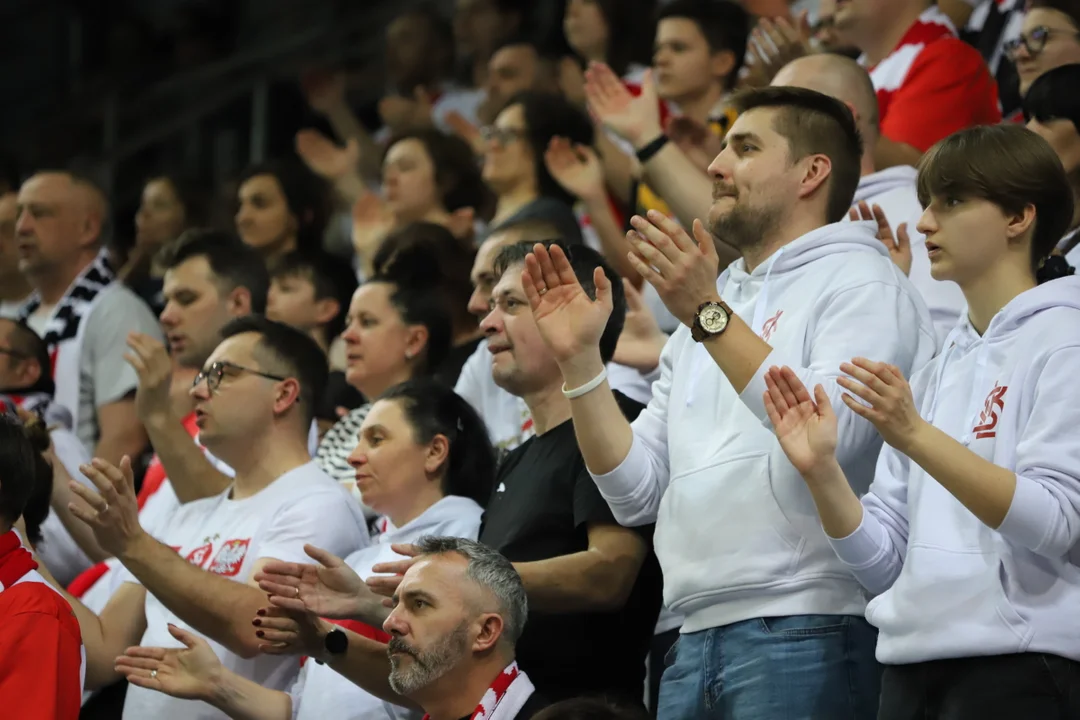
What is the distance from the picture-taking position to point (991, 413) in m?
3.20

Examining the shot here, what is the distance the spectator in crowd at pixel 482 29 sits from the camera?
866 centimetres

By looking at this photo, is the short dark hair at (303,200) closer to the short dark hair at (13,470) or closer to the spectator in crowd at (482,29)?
the spectator in crowd at (482,29)

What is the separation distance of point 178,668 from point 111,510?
18.4 inches

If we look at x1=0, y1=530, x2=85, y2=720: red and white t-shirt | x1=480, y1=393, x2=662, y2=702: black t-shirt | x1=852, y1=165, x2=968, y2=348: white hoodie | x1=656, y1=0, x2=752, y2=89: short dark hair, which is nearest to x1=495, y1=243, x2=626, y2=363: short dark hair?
x1=480, y1=393, x2=662, y2=702: black t-shirt

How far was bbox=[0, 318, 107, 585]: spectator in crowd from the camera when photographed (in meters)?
5.40

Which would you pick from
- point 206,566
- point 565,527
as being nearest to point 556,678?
point 565,527

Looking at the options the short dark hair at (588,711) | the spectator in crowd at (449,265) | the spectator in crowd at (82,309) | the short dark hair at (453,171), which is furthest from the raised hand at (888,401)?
the short dark hair at (453,171)

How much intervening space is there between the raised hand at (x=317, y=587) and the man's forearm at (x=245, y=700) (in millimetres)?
349

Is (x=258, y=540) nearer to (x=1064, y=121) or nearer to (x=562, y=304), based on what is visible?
(x=562, y=304)

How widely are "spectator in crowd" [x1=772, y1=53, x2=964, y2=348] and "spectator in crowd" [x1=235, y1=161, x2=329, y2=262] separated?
10.3 feet

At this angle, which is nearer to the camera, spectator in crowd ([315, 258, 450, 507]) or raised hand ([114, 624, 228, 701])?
raised hand ([114, 624, 228, 701])

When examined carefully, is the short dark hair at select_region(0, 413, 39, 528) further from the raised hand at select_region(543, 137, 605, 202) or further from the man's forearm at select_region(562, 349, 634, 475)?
the raised hand at select_region(543, 137, 605, 202)

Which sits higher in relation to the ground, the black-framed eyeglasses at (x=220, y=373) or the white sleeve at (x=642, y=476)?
the black-framed eyeglasses at (x=220, y=373)

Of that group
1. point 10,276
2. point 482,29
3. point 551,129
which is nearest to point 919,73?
point 551,129
